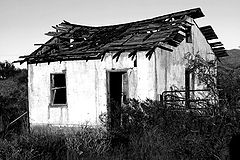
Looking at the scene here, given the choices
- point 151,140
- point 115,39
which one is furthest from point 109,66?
point 151,140

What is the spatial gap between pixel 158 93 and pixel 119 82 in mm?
4388

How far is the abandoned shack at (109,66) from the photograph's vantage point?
12.0 metres

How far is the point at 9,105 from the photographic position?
20.0 meters

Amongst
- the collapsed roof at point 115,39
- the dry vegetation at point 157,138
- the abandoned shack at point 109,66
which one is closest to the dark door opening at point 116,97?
the abandoned shack at point 109,66

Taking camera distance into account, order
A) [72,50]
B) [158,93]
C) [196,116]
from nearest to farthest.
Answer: [196,116] → [158,93] → [72,50]

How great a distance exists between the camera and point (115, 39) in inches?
545

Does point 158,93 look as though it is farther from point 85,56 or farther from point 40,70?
point 40,70

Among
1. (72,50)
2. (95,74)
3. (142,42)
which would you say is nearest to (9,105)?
(72,50)

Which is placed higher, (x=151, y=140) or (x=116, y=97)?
(x=116, y=97)

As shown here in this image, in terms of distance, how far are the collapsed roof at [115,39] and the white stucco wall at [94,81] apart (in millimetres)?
277

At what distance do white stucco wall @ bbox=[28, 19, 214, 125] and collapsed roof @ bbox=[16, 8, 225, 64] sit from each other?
0.91 ft

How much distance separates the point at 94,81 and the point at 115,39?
2.08 metres

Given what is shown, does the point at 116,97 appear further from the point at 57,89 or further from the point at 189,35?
the point at 189,35

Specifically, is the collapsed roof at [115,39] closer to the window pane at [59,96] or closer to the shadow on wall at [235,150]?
the window pane at [59,96]
